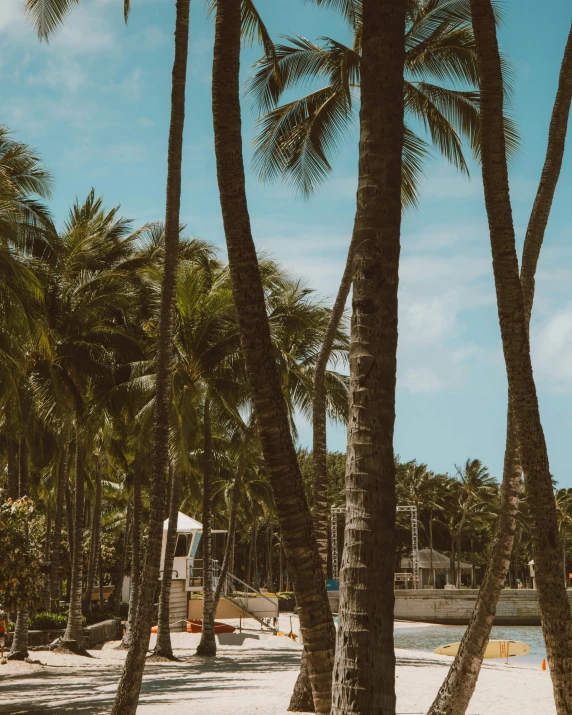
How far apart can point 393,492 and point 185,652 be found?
22807 mm

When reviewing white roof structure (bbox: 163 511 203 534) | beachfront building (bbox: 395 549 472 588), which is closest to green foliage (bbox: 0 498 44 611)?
white roof structure (bbox: 163 511 203 534)

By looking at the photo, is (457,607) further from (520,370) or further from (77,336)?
(520,370)

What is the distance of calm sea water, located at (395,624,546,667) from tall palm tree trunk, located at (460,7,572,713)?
25.3m

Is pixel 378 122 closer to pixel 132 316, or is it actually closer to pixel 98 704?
pixel 98 704

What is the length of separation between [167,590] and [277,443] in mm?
18729

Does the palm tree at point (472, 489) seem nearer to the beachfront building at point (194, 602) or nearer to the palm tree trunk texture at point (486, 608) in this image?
the beachfront building at point (194, 602)

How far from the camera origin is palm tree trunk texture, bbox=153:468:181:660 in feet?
72.7

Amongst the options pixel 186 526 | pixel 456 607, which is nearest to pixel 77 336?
pixel 186 526

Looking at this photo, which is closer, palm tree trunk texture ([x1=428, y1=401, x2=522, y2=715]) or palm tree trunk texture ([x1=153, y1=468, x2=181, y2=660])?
palm tree trunk texture ([x1=428, y1=401, x2=522, y2=715])

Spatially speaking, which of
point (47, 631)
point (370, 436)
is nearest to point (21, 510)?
point (370, 436)

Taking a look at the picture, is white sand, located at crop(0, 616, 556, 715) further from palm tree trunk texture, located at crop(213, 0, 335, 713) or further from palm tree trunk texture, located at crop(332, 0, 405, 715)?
palm tree trunk texture, located at crop(332, 0, 405, 715)

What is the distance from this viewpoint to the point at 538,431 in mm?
7629

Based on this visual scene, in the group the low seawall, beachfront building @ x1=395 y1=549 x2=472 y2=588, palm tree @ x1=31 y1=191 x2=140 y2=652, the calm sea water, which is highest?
palm tree @ x1=31 y1=191 x2=140 y2=652

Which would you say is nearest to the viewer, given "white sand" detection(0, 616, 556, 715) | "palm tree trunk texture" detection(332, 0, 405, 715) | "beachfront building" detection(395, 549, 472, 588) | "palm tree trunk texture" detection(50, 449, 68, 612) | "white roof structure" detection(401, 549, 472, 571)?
"palm tree trunk texture" detection(332, 0, 405, 715)
